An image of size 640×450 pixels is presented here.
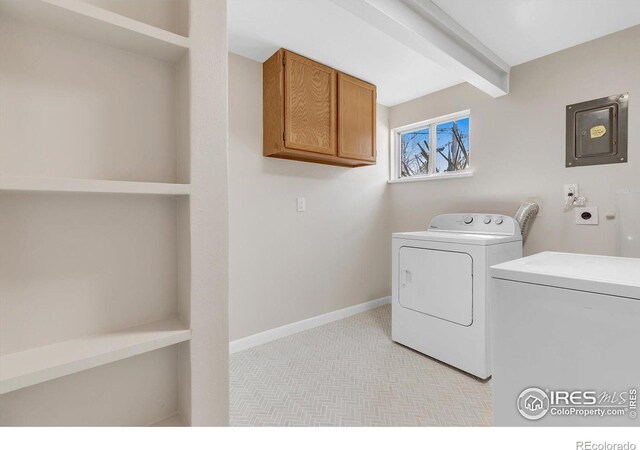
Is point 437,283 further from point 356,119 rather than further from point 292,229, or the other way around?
point 356,119

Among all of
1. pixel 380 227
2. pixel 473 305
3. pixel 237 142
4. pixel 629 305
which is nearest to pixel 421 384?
pixel 473 305

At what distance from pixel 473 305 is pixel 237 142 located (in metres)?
2.05

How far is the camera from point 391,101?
10.4ft

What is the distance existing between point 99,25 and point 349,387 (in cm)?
198

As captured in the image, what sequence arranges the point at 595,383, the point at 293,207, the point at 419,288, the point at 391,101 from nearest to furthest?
1. the point at 595,383
2. the point at 419,288
3. the point at 293,207
4. the point at 391,101

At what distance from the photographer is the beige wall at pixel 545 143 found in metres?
1.89

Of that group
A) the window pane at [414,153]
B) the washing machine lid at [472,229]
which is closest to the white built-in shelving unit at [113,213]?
the washing machine lid at [472,229]

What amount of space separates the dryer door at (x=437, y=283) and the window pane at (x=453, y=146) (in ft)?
3.85

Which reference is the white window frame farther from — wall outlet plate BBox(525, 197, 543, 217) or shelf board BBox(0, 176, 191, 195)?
shelf board BBox(0, 176, 191, 195)

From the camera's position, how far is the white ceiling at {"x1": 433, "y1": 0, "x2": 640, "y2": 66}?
5.41 ft

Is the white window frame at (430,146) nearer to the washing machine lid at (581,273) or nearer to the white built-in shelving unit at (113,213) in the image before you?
the washing machine lid at (581,273)

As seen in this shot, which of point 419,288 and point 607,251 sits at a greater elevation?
point 607,251

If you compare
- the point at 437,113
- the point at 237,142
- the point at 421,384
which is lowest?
the point at 421,384
